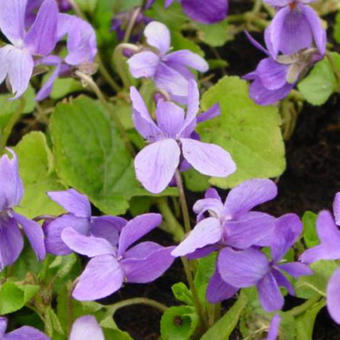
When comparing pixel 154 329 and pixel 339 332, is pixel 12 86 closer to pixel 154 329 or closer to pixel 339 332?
pixel 154 329

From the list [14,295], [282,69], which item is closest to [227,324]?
[14,295]

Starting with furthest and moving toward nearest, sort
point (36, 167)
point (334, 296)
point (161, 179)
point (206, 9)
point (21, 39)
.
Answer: point (206, 9), point (36, 167), point (21, 39), point (161, 179), point (334, 296)

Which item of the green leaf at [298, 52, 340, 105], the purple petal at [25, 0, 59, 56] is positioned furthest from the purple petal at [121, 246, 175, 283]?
the green leaf at [298, 52, 340, 105]

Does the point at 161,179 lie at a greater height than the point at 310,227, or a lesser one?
greater

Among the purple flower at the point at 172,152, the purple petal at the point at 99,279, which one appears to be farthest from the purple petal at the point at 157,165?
the purple petal at the point at 99,279

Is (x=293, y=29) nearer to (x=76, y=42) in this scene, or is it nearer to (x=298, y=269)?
(x=76, y=42)

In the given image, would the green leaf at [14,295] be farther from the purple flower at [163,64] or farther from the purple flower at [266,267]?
the purple flower at [163,64]

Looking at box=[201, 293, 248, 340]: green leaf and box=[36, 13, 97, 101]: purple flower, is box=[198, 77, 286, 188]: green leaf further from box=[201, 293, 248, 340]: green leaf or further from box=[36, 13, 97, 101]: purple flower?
box=[201, 293, 248, 340]: green leaf
